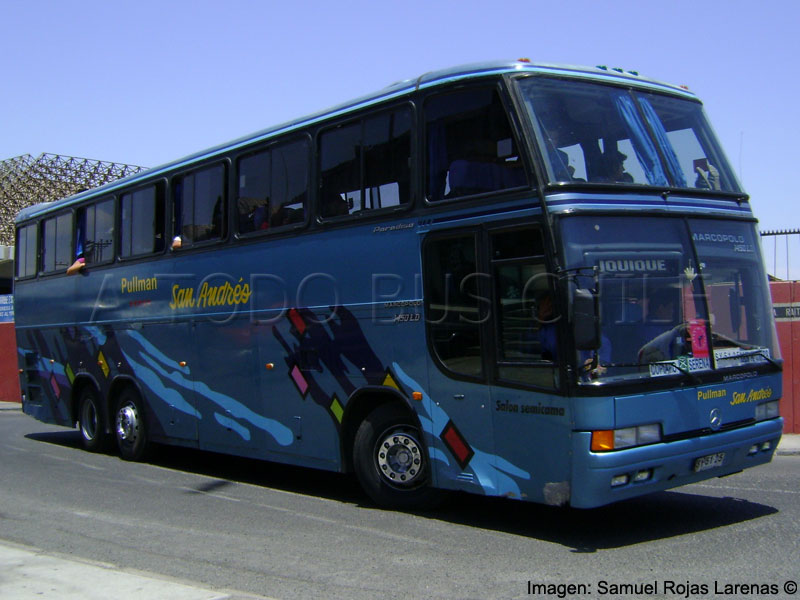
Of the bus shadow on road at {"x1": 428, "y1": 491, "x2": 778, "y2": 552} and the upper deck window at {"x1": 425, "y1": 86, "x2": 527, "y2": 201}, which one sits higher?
the upper deck window at {"x1": 425, "y1": 86, "x2": 527, "y2": 201}

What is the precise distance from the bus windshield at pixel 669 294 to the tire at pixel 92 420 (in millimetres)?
9818

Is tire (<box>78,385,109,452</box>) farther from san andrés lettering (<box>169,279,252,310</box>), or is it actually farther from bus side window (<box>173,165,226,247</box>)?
bus side window (<box>173,165,226,247</box>)

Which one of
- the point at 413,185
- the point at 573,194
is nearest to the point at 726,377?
the point at 573,194

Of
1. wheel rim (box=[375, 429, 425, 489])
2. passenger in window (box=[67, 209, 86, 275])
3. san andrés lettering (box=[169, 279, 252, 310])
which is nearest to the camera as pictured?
wheel rim (box=[375, 429, 425, 489])

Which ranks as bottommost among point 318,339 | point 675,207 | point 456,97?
point 318,339

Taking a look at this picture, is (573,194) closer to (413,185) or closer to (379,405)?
(413,185)

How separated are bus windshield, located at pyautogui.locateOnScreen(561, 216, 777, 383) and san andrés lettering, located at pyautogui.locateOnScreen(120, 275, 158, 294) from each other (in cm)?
737

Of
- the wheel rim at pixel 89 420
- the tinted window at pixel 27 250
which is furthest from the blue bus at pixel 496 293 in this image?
the tinted window at pixel 27 250

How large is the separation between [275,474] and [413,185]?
545cm

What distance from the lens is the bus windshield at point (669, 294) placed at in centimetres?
692

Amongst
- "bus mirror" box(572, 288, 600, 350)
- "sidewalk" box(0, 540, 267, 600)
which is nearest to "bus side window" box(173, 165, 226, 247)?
"sidewalk" box(0, 540, 267, 600)

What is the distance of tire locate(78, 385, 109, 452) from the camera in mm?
14266

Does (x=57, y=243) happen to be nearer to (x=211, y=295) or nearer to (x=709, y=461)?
(x=211, y=295)

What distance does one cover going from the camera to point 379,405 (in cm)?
896
